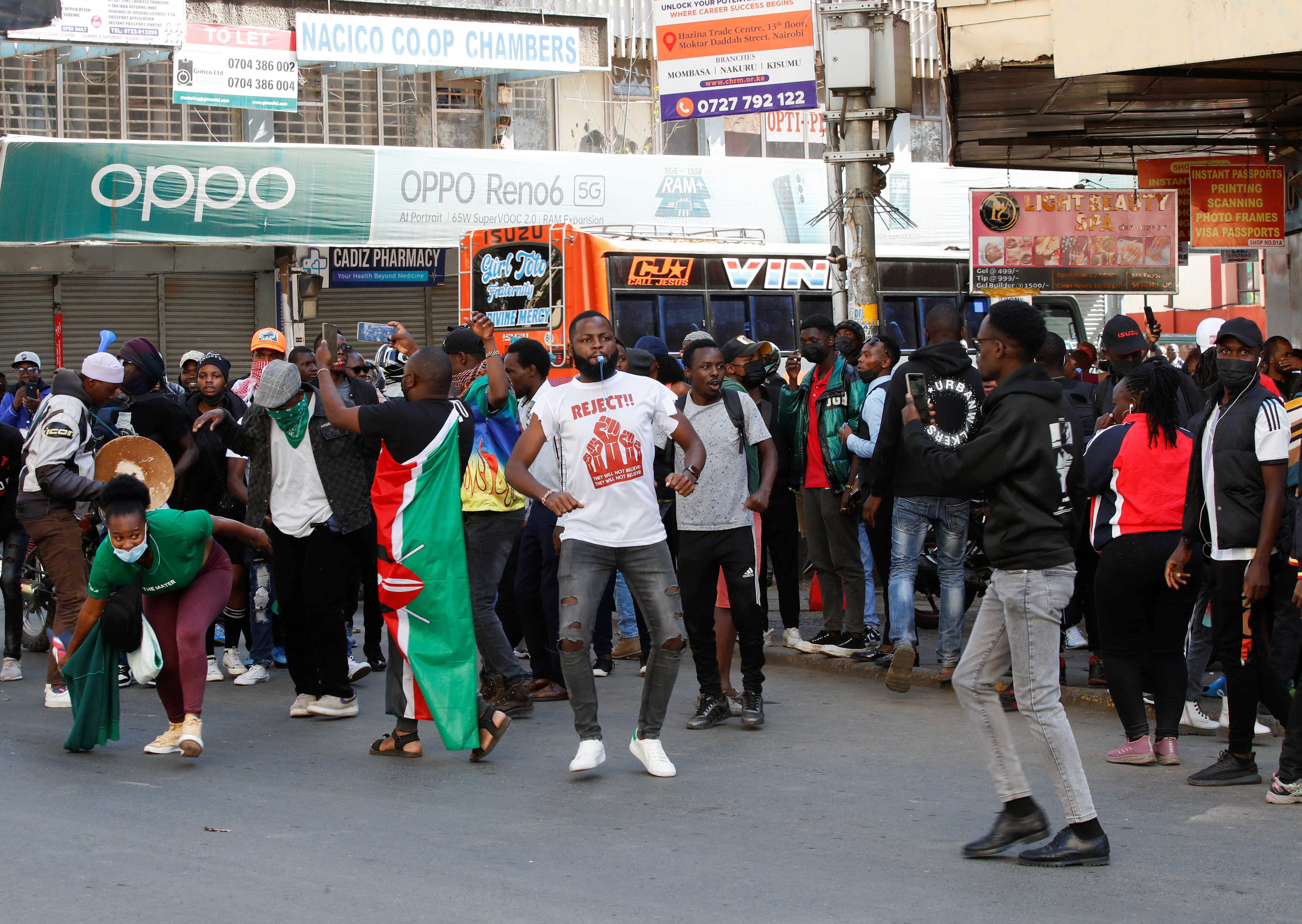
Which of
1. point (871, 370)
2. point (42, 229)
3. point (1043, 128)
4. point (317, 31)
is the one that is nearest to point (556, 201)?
point (317, 31)

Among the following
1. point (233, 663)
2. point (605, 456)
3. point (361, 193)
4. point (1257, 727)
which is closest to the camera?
point (605, 456)

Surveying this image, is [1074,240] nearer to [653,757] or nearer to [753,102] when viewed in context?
[753,102]

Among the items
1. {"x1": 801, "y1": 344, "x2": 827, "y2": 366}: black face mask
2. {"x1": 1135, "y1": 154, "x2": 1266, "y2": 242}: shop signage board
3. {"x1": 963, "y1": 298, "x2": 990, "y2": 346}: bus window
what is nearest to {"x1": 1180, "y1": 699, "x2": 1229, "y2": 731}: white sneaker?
{"x1": 801, "y1": 344, "x2": 827, "y2": 366}: black face mask

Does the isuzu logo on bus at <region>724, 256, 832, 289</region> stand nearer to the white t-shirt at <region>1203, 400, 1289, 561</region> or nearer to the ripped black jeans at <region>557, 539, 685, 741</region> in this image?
the white t-shirt at <region>1203, 400, 1289, 561</region>

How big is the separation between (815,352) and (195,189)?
46.2ft

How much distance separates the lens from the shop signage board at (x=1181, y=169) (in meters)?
13.6

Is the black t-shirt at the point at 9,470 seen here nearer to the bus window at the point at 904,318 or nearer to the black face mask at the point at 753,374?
the black face mask at the point at 753,374

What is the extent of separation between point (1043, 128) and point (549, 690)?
753 centimetres

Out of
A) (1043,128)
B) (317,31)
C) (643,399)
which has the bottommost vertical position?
(643,399)

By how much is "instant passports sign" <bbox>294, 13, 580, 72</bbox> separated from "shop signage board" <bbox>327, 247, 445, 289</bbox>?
10.1ft

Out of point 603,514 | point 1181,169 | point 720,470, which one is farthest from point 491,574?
point 1181,169

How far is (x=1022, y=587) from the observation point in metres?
5.11

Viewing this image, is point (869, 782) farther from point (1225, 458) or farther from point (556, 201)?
point (556, 201)

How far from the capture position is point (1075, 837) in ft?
16.4
